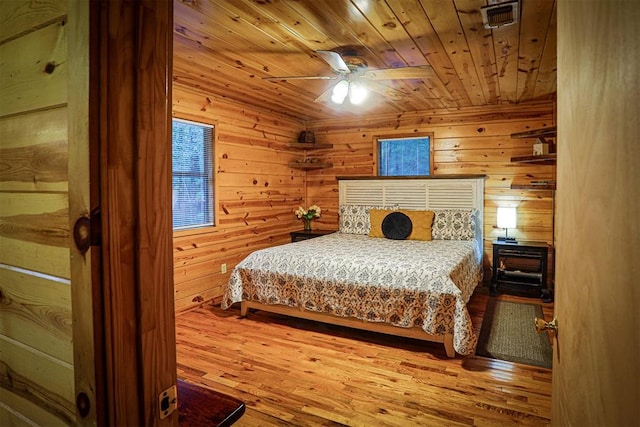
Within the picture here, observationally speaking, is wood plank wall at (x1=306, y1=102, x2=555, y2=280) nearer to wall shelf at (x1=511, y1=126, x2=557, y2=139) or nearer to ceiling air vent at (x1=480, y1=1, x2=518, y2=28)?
wall shelf at (x1=511, y1=126, x2=557, y2=139)

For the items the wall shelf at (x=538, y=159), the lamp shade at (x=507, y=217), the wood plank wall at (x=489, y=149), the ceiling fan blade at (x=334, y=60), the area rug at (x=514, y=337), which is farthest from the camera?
the wood plank wall at (x=489, y=149)

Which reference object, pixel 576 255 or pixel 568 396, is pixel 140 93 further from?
pixel 568 396

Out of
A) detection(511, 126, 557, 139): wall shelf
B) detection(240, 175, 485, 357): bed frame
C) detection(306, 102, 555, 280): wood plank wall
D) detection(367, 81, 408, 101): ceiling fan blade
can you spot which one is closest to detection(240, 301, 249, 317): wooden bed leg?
detection(240, 175, 485, 357): bed frame

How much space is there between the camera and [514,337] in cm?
321

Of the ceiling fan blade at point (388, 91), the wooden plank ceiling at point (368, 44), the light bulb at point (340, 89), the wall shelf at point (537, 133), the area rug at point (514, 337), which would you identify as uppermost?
the ceiling fan blade at point (388, 91)

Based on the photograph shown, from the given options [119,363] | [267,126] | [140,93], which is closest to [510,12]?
[140,93]

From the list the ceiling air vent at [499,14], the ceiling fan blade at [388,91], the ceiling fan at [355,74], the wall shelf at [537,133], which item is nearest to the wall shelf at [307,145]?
the ceiling fan blade at [388,91]

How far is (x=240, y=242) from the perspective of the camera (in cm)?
468

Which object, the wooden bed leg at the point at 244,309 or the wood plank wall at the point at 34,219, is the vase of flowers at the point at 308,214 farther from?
the wood plank wall at the point at 34,219

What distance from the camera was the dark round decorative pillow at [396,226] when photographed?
458 centimetres

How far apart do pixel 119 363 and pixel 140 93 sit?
1.58ft

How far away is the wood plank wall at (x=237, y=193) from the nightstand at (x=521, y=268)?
2.85 metres

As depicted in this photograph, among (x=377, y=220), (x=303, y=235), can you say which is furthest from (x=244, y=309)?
(x=377, y=220)

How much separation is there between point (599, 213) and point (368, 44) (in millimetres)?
2330
